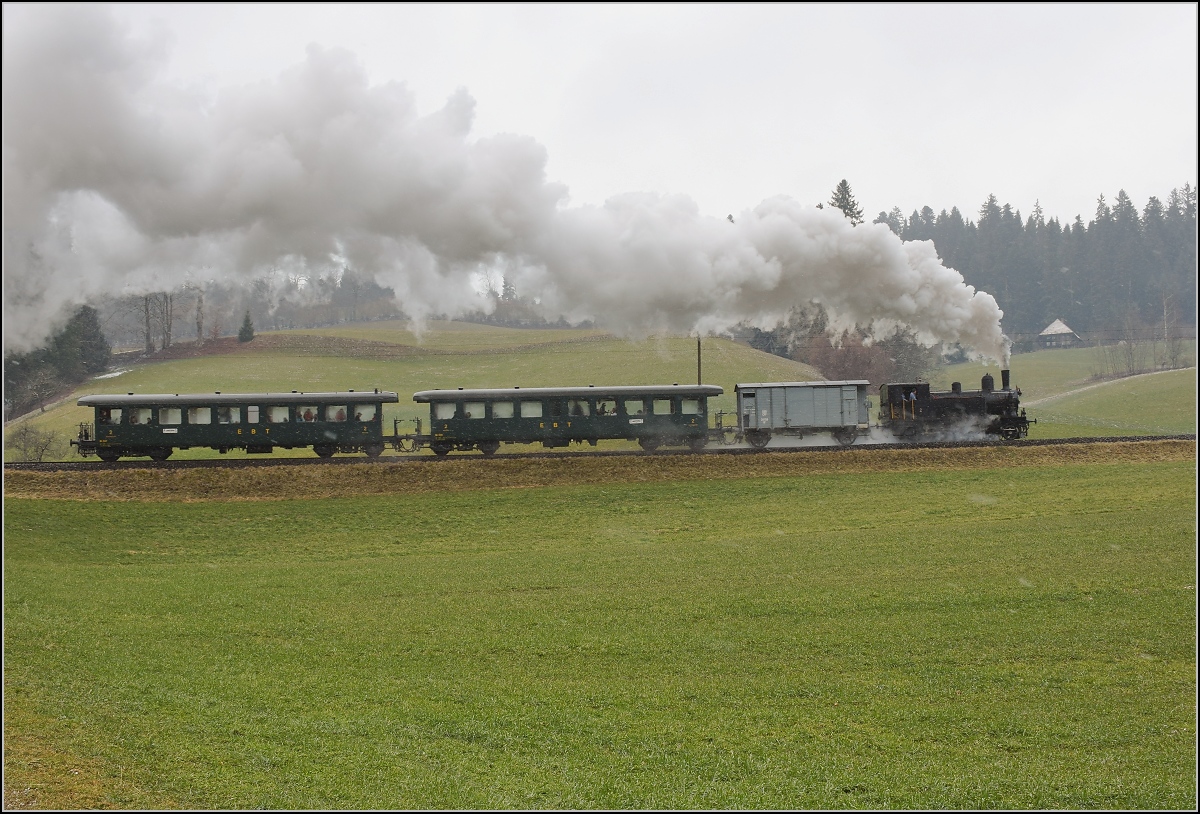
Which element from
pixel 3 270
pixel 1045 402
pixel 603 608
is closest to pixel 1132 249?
pixel 1045 402

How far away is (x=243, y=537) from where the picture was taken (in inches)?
Answer: 1091

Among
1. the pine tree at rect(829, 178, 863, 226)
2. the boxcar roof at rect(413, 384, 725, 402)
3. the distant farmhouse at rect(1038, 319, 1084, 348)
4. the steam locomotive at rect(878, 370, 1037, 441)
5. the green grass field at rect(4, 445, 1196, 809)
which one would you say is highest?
the pine tree at rect(829, 178, 863, 226)

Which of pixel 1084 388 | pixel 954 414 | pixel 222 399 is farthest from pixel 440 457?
pixel 1084 388

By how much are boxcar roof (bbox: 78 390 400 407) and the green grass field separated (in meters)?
6.20

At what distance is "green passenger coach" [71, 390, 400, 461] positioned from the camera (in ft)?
117

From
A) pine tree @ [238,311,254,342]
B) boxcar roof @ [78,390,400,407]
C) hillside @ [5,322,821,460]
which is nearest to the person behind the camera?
boxcar roof @ [78,390,400,407]

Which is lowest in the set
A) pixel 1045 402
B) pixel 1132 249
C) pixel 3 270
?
pixel 1045 402

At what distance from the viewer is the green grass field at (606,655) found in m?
11.3

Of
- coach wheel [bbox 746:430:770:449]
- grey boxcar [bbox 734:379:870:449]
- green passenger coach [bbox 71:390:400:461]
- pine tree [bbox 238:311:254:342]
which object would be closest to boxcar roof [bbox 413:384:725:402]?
green passenger coach [bbox 71:390:400:461]

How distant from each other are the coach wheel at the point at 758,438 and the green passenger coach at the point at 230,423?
15.8m

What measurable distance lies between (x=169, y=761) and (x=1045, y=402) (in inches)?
2677

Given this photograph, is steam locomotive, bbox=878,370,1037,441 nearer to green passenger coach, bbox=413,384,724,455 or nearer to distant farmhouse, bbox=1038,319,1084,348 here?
green passenger coach, bbox=413,384,724,455

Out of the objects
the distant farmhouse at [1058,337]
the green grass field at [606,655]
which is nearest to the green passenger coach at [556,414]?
the green grass field at [606,655]

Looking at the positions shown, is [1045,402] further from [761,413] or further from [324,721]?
[324,721]
